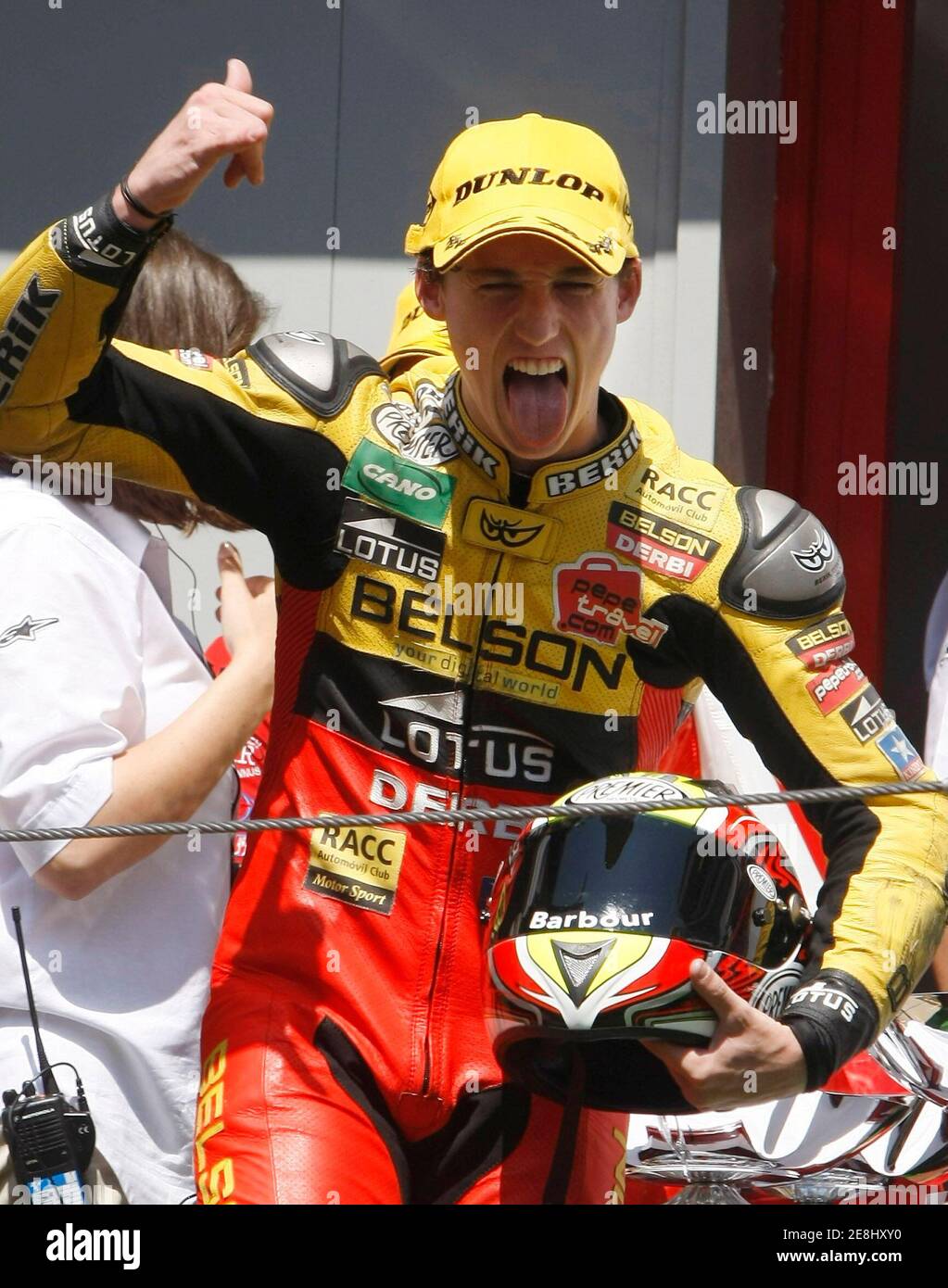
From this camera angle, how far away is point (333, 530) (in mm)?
2477

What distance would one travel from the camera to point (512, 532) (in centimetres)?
247

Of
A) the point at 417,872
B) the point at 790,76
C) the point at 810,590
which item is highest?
the point at 790,76

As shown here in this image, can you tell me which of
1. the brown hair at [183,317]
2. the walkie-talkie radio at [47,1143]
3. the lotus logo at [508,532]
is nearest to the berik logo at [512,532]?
the lotus logo at [508,532]

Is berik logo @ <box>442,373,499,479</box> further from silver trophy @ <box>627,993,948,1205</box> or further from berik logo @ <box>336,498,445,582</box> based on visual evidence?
silver trophy @ <box>627,993,948,1205</box>

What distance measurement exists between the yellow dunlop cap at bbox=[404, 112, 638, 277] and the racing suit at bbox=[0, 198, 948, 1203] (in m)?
0.24

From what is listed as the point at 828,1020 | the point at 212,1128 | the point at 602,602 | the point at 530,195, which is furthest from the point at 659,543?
the point at 212,1128

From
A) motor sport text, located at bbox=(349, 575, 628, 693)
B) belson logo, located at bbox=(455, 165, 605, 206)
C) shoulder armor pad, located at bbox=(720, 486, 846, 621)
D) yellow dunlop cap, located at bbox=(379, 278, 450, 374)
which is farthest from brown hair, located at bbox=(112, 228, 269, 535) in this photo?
shoulder armor pad, located at bbox=(720, 486, 846, 621)

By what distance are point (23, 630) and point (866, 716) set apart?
1075mm

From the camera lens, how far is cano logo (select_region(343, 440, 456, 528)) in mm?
2473

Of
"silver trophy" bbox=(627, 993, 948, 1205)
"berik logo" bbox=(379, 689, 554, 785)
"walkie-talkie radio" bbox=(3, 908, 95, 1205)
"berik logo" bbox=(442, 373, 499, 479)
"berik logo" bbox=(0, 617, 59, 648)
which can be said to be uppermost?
"berik logo" bbox=(442, 373, 499, 479)

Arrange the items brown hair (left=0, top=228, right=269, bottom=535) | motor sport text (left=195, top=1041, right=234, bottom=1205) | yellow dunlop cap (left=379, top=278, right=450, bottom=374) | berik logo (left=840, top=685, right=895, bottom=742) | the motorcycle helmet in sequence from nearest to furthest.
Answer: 1. the motorcycle helmet
2. motor sport text (left=195, top=1041, right=234, bottom=1205)
3. berik logo (left=840, top=685, right=895, bottom=742)
4. brown hair (left=0, top=228, right=269, bottom=535)
5. yellow dunlop cap (left=379, top=278, right=450, bottom=374)
